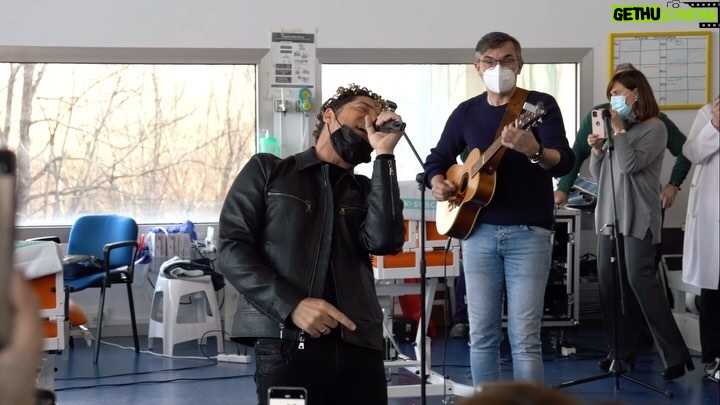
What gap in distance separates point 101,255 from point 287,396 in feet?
15.0

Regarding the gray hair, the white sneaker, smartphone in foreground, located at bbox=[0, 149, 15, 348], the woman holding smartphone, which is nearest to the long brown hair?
the woman holding smartphone

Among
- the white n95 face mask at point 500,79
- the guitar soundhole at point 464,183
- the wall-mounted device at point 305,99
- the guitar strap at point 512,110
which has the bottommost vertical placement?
the guitar soundhole at point 464,183

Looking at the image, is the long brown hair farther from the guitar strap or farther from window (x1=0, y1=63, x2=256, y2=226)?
window (x1=0, y1=63, x2=256, y2=226)

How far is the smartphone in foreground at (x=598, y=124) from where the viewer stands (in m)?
4.70

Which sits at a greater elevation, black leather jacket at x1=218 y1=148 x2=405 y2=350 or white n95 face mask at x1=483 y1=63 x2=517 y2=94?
white n95 face mask at x1=483 y1=63 x2=517 y2=94

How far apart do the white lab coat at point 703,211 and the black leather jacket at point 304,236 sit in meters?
2.99

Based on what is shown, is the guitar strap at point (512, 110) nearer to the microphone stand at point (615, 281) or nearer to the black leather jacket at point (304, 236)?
the black leather jacket at point (304, 236)

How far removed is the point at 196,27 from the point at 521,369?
3928mm

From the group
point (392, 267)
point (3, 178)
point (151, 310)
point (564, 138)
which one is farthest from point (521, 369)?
point (151, 310)

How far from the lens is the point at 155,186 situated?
267 inches

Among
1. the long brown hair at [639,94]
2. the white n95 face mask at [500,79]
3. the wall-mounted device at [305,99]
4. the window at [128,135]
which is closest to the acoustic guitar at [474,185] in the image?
the white n95 face mask at [500,79]

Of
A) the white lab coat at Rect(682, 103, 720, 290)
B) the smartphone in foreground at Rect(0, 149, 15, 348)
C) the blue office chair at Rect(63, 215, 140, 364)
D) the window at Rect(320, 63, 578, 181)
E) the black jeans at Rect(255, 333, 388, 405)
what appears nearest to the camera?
the smartphone in foreground at Rect(0, 149, 15, 348)

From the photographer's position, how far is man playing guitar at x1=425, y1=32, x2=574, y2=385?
338cm

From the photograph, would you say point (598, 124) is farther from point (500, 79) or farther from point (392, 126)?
point (392, 126)
